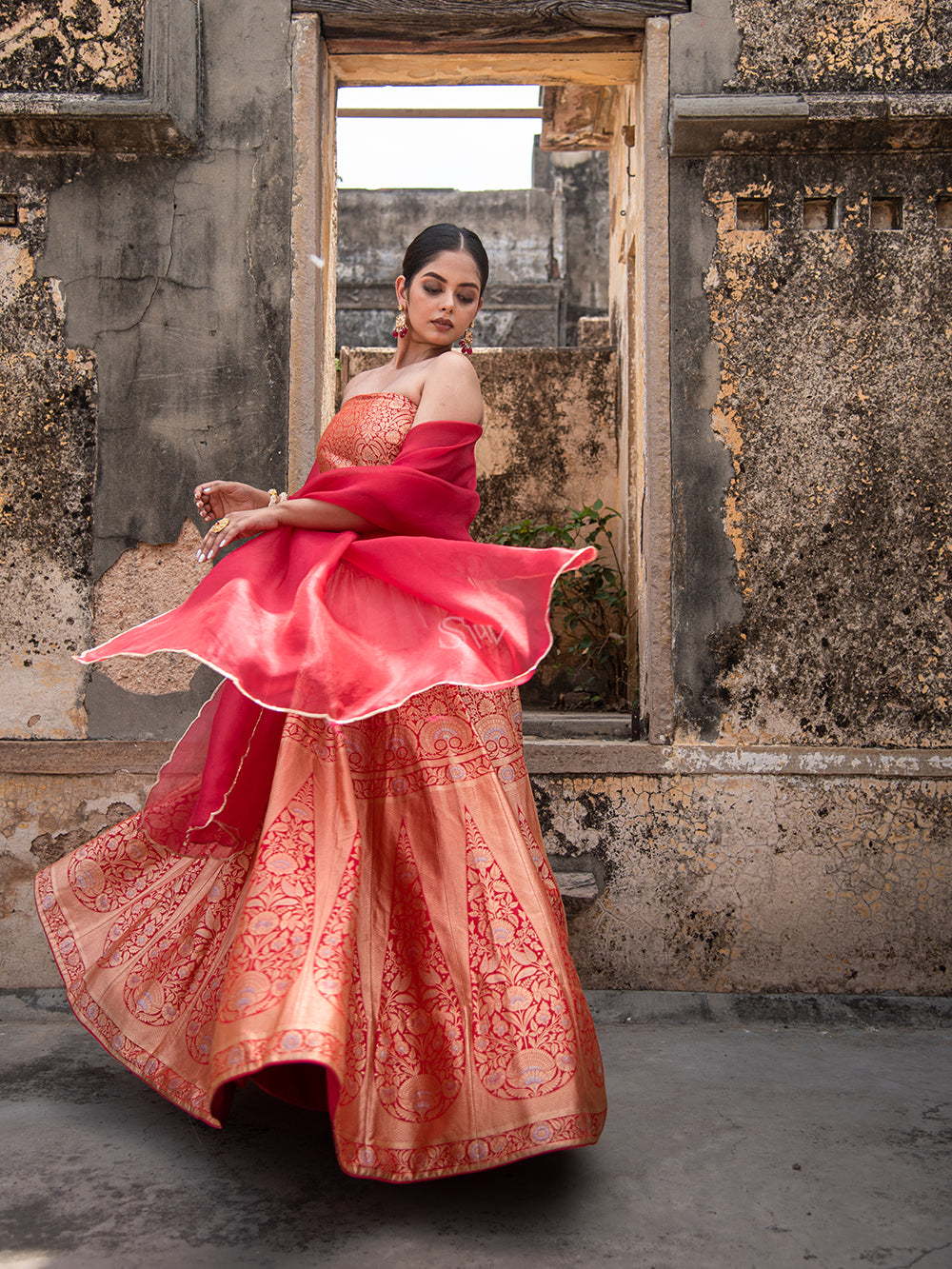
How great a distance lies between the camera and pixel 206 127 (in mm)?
3332

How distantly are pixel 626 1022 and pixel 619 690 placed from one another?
1.62 m

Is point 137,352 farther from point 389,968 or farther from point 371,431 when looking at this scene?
point 389,968

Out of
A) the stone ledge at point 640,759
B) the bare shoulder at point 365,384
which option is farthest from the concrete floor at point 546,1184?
the bare shoulder at point 365,384

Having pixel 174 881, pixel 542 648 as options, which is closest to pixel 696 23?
pixel 542 648

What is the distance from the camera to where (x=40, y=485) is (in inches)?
131

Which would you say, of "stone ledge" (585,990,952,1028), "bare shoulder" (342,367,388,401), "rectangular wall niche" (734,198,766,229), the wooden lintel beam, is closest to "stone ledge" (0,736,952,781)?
"stone ledge" (585,990,952,1028)

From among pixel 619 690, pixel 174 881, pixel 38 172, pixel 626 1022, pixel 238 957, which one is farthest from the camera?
pixel 619 690

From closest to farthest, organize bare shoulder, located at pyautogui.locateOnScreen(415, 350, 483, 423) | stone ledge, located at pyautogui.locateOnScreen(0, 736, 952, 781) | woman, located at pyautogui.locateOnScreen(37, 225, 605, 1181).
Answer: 1. woman, located at pyautogui.locateOnScreen(37, 225, 605, 1181)
2. bare shoulder, located at pyautogui.locateOnScreen(415, 350, 483, 423)
3. stone ledge, located at pyautogui.locateOnScreen(0, 736, 952, 781)

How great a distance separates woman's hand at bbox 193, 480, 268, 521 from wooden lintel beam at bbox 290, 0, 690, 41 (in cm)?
174

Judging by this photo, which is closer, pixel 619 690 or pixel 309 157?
pixel 309 157

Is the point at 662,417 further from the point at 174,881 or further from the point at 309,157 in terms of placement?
the point at 174,881

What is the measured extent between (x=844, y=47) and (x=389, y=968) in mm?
3141

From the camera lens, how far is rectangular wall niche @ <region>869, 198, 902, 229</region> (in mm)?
3311

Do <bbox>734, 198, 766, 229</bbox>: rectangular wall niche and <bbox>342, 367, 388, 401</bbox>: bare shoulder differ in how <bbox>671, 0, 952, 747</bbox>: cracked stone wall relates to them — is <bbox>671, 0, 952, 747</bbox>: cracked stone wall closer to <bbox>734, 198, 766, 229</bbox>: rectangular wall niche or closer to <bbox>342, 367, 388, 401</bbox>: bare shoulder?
<bbox>734, 198, 766, 229</bbox>: rectangular wall niche
